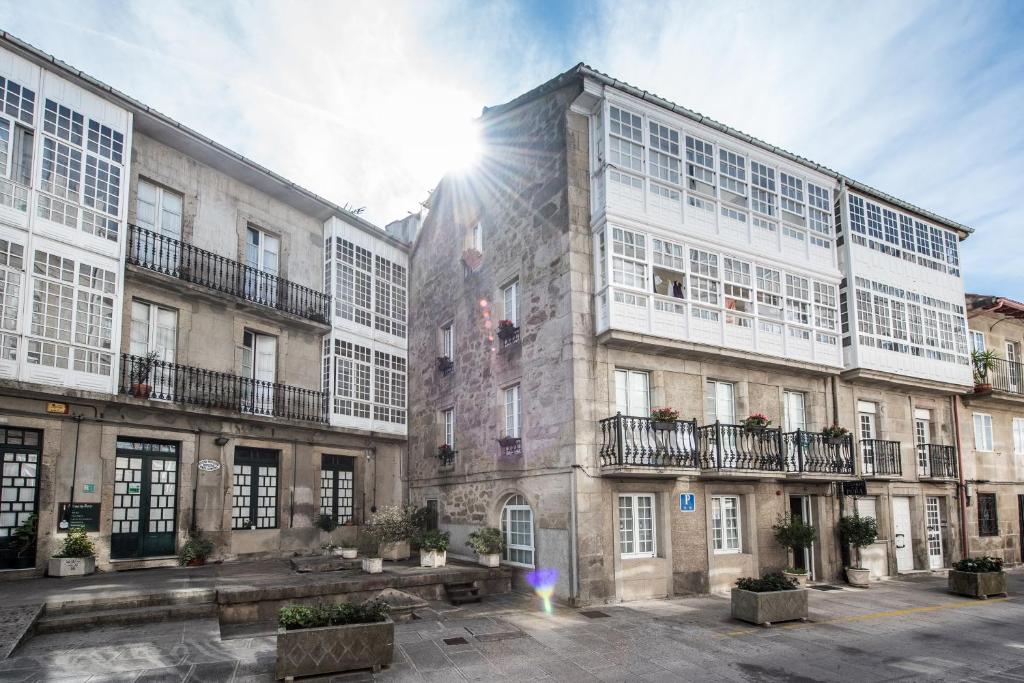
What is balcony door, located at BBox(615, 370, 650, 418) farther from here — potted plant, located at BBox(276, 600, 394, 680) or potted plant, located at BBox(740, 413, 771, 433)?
potted plant, located at BBox(276, 600, 394, 680)

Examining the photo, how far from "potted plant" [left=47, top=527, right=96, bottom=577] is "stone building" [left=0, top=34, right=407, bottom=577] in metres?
0.29

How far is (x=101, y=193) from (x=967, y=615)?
18972 mm

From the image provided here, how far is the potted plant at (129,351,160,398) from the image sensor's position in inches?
565

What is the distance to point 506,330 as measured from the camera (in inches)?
629

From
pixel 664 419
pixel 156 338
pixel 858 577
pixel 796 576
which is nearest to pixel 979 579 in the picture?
pixel 858 577

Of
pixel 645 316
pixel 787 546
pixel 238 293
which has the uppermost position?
pixel 238 293

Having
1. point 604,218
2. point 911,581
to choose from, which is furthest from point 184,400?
point 911,581

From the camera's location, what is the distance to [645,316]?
14.0 meters

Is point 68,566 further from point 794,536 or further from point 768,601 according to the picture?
point 794,536

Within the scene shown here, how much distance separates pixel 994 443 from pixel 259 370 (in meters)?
22.1

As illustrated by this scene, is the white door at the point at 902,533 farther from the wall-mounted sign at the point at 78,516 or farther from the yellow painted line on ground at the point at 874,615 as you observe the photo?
the wall-mounted sign at the point at 78,516

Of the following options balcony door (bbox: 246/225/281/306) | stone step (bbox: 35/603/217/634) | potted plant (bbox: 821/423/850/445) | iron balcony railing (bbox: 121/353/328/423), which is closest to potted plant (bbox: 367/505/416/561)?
iron balcony railing (bbox: 121/353/328/423)

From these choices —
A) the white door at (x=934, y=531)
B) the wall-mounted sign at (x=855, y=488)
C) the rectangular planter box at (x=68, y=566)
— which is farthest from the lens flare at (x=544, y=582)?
the white door at (x=934, y=531)

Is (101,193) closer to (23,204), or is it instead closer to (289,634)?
(23,204)
